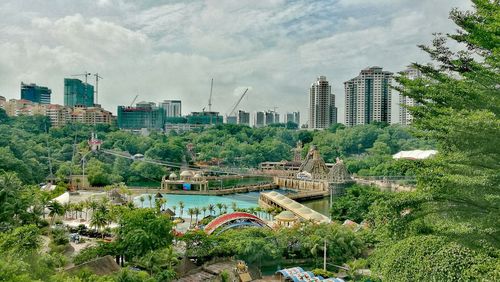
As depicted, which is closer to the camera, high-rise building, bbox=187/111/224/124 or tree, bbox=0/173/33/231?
tree, bbox=0/173/33/231

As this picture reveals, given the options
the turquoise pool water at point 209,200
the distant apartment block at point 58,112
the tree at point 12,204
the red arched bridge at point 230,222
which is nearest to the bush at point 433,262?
the red arched bridge at point 230,222

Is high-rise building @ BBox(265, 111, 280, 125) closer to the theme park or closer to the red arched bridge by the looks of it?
the theme park

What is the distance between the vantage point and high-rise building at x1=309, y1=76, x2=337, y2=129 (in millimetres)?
88750

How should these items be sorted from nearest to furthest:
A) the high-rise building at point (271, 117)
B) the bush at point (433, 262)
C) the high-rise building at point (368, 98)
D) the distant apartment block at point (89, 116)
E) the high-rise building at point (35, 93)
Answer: the bush at point (433, 262)
the distant apartment block at point (89, 116)
the high-rise building at point (368, 98)
the high-rise building at point (35, 93)
the high-rise building at point (271, 117)

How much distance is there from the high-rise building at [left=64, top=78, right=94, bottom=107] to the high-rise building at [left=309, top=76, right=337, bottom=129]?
1926 inches

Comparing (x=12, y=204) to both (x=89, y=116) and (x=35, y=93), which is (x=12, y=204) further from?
(x=35, y=93)

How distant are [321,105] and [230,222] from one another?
7633 centimetres

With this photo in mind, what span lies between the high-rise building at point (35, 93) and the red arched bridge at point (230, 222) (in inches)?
3184

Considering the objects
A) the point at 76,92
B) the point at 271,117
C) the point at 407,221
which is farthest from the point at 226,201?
the point at 271,117

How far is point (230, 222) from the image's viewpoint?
712 inches

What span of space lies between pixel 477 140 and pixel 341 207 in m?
17.6

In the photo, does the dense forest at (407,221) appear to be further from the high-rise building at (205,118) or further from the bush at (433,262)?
the high-rise building at (205,118)

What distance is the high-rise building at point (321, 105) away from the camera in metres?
88.8

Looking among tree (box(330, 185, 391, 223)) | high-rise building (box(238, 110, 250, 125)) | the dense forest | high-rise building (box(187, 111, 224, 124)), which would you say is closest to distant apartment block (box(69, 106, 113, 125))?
high-rise building (box(187, 111, 224, 124))
